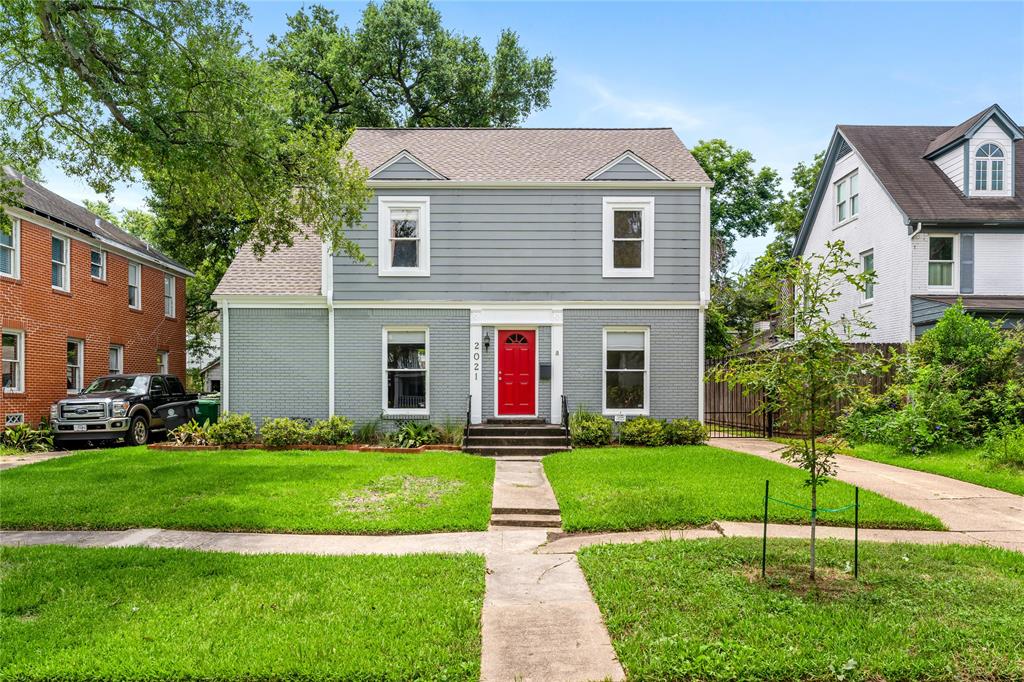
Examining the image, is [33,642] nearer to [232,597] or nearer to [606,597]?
[232,597]

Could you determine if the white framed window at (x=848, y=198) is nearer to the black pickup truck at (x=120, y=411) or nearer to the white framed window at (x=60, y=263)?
the black pickup truck at (x=120, y=411)

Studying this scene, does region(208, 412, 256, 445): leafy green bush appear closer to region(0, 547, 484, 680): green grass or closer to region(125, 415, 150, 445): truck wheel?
region(125, 415, 150, 445): truck wheel

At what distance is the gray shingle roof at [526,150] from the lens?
14414mm

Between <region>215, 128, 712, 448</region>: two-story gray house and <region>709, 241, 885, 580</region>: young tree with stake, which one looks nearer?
<region>709, 241, 885, 580</region>: young tree with stake

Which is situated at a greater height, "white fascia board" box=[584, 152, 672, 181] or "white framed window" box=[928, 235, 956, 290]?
"white fascia board" box=[584, 152, 672, 181]

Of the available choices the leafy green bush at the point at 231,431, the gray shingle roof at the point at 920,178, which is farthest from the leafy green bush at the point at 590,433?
the gray shingle roof at the point at 920,178

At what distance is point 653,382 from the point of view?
13.9m

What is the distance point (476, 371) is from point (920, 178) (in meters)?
15.4

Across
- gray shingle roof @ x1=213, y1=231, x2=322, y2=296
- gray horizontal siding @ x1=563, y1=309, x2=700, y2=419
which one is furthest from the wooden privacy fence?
gray shingle roof @ x1=213, y1=231, x2=322, y2=296

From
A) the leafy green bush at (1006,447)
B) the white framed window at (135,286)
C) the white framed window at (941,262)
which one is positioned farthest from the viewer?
the white framed window at (135,286)

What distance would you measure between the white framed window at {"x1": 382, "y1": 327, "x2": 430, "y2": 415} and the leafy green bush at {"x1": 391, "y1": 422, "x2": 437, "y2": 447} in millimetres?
666

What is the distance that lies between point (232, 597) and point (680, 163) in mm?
13328

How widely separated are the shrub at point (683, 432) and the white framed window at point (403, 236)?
21.4ft

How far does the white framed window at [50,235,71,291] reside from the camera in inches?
655
